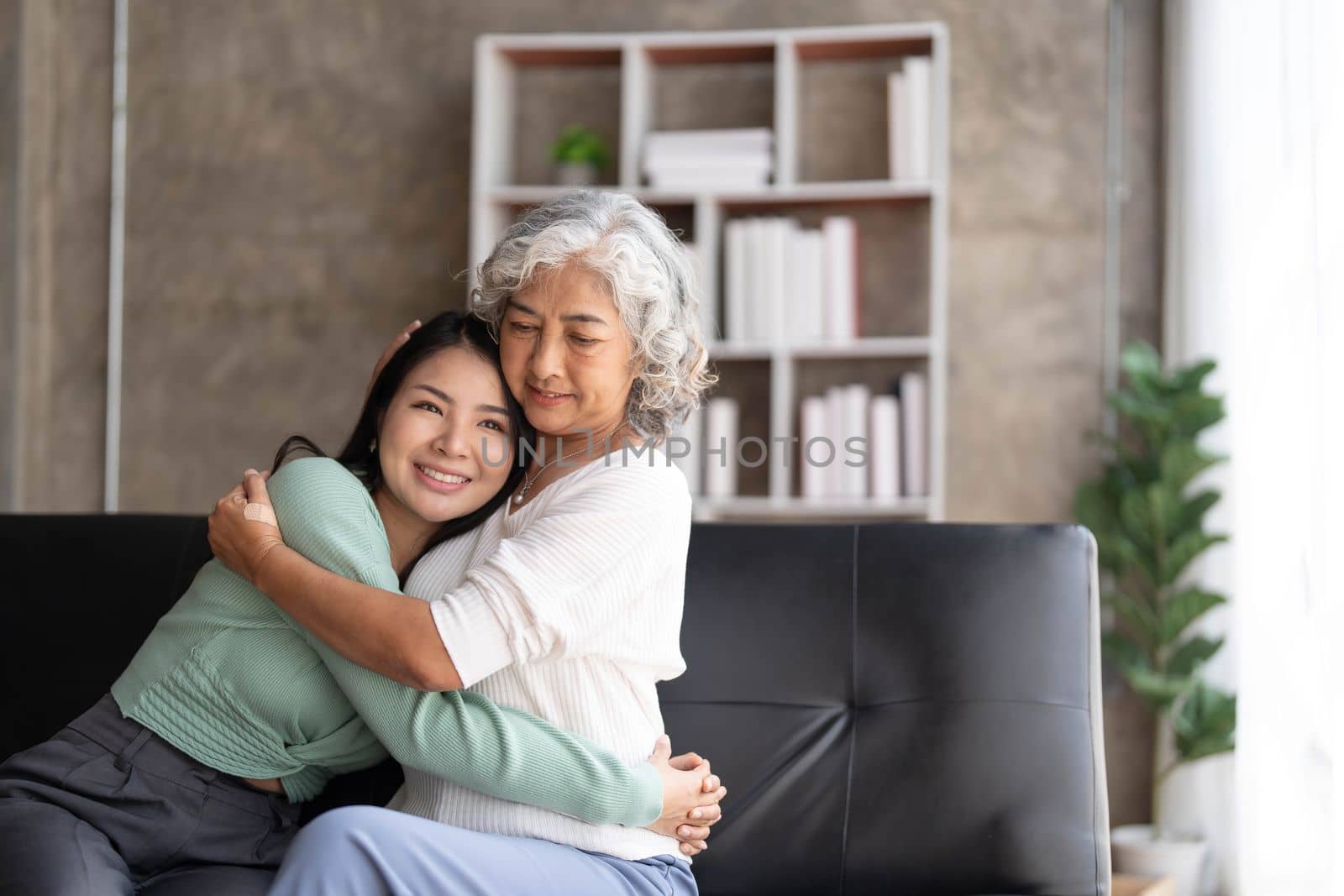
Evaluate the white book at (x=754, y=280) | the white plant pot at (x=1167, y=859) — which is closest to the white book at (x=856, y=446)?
the white book at (x=754, y=280)

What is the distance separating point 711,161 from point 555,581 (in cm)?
222

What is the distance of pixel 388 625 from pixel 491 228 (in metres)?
2.30

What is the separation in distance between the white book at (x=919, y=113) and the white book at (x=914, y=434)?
556mm

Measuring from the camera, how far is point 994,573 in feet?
6.01

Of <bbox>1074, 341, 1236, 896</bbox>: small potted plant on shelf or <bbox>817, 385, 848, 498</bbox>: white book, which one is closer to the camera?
<bbox>1074, 341, 1236, 896</bbox>: small potted plant on shelf

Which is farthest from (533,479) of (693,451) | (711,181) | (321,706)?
(711,181)

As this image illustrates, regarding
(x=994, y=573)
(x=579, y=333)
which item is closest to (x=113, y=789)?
(x=579, y=333)

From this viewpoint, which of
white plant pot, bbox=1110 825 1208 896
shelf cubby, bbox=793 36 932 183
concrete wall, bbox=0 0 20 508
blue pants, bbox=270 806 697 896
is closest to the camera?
blue pants, bbox=270 806 697 896

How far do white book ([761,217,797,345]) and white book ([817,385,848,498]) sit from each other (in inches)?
9.0

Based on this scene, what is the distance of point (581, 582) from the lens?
1.47 m

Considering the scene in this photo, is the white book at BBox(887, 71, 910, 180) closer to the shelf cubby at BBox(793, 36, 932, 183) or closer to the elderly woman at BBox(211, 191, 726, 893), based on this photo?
the shelf cubby at BBox(793, 36, 932, 183)

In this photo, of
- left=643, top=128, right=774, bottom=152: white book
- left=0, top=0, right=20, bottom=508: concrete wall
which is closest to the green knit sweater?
left=643, top=128, right=774, bottom=152: white book

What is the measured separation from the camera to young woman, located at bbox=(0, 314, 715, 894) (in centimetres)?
147

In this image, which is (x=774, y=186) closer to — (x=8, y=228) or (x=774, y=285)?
(x=774, y=285)
